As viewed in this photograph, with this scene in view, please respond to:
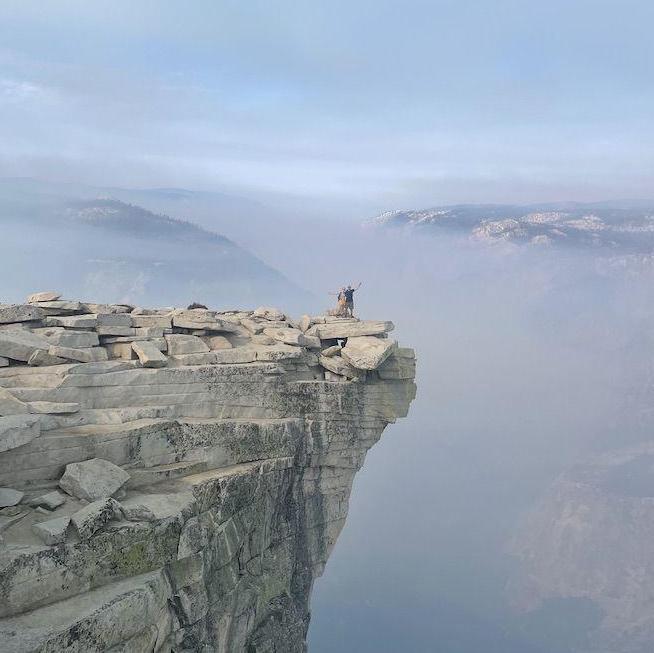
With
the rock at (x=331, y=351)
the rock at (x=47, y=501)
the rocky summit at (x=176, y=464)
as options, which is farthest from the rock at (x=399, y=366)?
the rock at (x=47, y=501)

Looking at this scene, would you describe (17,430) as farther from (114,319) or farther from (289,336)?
(289,336)

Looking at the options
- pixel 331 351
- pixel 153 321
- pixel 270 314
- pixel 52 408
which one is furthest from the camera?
pixel 270 314

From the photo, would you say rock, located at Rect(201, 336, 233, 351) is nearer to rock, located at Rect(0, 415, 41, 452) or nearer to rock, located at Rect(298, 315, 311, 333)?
rock, located at Rect(298, 315, 311, 333)

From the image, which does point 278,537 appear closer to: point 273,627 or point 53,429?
point 273,627

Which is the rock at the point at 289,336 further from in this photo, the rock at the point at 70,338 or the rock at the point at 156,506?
the rock at the point at 156,506

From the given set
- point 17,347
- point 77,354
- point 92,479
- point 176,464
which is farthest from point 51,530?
point 17,347
